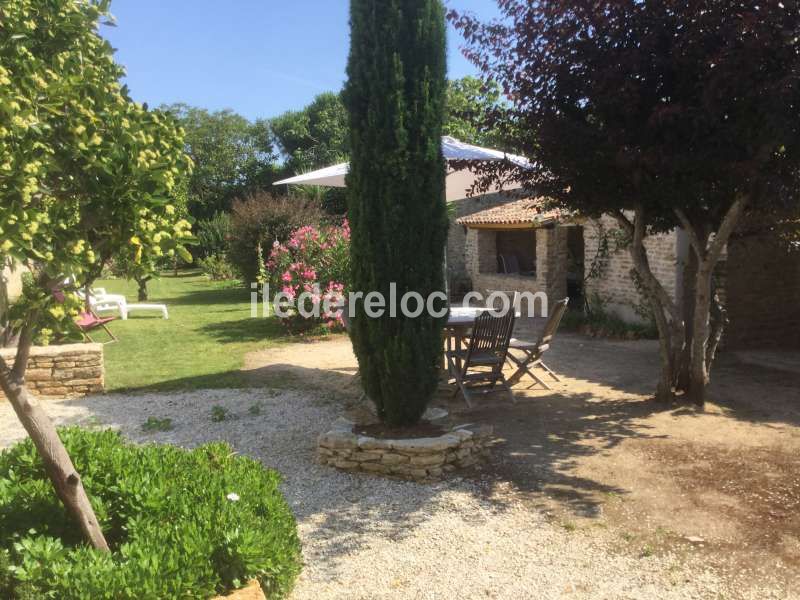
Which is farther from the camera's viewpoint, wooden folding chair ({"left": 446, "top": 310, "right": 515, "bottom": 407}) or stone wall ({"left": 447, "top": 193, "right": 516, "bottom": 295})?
stone wall ({"left": 447, "top": 193, "right": 516, "bottom": 295})

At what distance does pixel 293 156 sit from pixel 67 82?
109ft

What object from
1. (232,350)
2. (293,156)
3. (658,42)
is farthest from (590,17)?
(293,156)

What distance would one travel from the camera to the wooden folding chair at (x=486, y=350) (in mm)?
6863

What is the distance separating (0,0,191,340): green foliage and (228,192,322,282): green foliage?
1555cm

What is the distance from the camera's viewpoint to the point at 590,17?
5.90m

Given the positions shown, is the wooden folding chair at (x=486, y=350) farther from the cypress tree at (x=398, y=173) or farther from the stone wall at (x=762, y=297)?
the stone wall at (x=762, y=297)

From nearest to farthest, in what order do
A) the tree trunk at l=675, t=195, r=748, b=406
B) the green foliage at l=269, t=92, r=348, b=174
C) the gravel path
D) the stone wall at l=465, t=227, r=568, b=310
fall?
the gravel path
the tree trunk at l=675, t=195, r=748, b=406
the stone wall at l=465, t=227, r=568, b=310
the green foliage at l=269, t=92, r=348, b=174

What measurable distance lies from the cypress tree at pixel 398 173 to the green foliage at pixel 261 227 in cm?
1324

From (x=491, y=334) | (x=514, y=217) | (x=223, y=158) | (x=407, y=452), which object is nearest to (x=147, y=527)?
(x=407, y=452)

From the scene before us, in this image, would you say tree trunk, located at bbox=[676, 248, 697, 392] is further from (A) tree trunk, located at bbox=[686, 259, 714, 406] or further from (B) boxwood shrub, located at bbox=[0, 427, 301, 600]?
(B) boxwood shrub, located at bbox=[0, 427, 301, 600]

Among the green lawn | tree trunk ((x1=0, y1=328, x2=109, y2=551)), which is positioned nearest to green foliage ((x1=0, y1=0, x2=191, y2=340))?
tree trunk ((x1=0, y1=328, x2=109, y2=551))

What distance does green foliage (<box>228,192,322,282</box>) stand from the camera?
59.7ft

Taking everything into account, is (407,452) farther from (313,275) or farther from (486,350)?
(313,275)

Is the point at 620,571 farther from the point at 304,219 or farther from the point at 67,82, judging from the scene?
the point at 304,219
